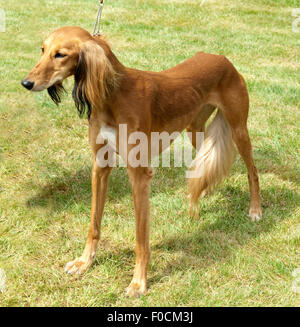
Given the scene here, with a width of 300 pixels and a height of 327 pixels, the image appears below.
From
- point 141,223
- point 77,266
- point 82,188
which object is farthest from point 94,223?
point 82,188

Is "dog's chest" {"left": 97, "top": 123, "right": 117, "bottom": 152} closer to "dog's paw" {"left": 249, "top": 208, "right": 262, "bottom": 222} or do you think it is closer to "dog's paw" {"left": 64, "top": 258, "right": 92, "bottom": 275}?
"dog's paw" {"left": 64, "top": 258, "right": 92, "bottom": 275}

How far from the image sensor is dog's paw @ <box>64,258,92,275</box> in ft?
11.5

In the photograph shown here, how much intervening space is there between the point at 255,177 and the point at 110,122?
1.90 meters

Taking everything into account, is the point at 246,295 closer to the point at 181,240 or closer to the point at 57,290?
the point at 181,240

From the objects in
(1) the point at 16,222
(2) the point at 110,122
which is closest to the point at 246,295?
(2) the point at 110,122

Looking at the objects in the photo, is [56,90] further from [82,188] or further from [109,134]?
[82,188]

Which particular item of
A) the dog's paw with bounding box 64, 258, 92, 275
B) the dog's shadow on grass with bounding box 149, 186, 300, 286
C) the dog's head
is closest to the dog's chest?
the dog's head

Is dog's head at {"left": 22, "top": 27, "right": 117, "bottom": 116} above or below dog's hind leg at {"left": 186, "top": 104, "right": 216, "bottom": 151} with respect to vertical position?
above

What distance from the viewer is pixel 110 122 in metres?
3.04

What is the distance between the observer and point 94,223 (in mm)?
3541

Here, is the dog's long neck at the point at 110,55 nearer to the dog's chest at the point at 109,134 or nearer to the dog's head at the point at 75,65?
the dog's head at the point at 75,65

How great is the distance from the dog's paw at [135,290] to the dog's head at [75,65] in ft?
4.69

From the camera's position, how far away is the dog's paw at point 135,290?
10.8 feet

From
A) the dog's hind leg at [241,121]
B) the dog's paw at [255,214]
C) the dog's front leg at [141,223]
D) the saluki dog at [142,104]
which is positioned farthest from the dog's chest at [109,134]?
the dog's paw at [255,214]
